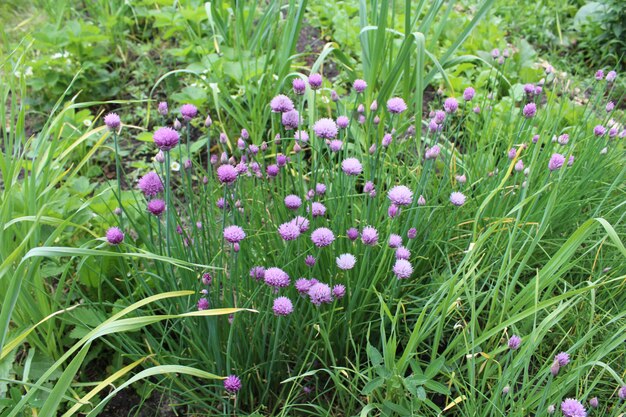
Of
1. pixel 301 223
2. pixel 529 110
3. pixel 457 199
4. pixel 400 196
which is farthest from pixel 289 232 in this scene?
pixel 529 110

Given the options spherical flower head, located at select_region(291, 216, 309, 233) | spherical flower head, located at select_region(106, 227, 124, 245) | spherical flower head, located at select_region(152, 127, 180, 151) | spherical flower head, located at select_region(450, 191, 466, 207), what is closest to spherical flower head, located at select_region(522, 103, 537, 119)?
spherical flower head, located at select_region(450, 191, 466, 207)

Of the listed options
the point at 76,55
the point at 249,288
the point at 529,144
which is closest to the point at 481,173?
the point at 529,144

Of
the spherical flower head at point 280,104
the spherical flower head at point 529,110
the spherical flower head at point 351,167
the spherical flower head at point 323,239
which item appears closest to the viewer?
the spherical flower head at point 323,239

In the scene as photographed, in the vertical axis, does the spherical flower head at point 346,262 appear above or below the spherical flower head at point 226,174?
below

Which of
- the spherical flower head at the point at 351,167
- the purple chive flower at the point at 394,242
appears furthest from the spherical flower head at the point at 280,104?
the purple chive flower at the point at 394,242

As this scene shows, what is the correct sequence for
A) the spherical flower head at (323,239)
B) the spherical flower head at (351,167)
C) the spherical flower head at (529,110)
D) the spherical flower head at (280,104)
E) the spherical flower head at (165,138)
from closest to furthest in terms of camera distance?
the spherical flower head at (165,138), the spherical flower head at (323,239), the spherical flower head at (351,167), the spherical flower head at (280,104), the spherical flower head at (529,110)

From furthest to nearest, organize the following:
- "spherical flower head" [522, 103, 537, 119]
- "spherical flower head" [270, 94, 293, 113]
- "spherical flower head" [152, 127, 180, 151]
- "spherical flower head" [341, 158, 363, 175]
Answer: "spherical flower head" [522, 103, 537, 119]
"spherical flower head" [270, 94, 293, 113]
"spherical flower head" [341, 158, 363, 175]
"spherical flower head" [152, 127, 180, 151]

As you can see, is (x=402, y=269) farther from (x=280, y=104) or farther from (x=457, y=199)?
(x=280, y=104)

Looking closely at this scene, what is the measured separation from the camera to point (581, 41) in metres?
4.02

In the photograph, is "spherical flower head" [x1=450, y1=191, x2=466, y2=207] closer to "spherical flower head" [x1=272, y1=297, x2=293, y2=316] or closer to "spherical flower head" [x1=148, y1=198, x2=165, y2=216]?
"spherical flower head" [x1=272, y1=297, x2=293, y2=316]

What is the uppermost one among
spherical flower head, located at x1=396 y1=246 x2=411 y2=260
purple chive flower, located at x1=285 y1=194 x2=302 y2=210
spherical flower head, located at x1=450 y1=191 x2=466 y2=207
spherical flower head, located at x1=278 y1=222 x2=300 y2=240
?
spherical flower head, located at x1=278 y1=222 x2=300 y2=240

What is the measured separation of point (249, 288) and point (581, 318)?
1015 millimetres

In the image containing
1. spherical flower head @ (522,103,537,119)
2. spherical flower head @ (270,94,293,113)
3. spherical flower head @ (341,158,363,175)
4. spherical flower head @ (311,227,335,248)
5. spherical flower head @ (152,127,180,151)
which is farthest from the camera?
spherical flower head @ (522,103,537,119)

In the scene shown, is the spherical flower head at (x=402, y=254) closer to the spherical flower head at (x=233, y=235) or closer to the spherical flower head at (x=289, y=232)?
the spherical flower head at (x=289, y=232)
